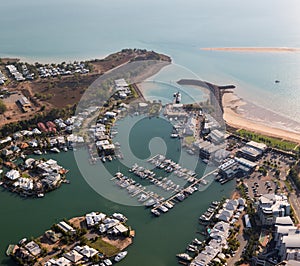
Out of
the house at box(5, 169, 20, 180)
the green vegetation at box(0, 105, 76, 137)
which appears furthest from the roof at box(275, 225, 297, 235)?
the green vegetation at box(0, 105, 76, 137)

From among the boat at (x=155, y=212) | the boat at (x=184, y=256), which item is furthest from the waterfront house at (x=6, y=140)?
the boat at (x=184, y=256)

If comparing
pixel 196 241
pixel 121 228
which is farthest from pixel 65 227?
pixel 196 241

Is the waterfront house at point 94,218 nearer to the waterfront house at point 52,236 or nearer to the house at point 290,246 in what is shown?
the waterfront house at point 52,236

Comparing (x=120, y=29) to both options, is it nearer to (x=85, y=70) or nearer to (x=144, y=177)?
(x=85, y=70)

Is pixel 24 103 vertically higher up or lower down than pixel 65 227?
higher up

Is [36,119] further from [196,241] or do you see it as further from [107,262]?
[196,241]
